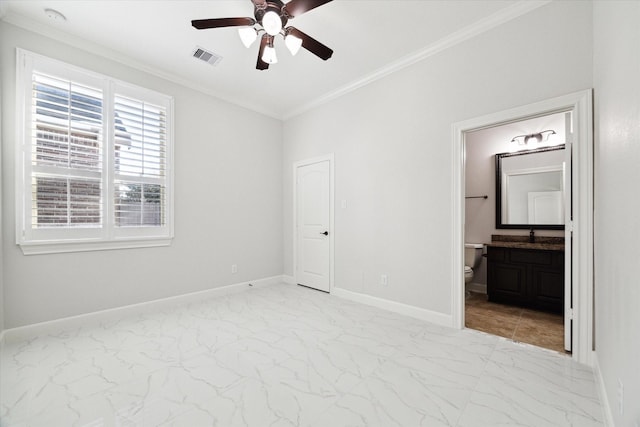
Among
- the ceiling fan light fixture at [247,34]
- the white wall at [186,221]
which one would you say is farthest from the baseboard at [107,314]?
the ceiling fan light fixture at [247,34]

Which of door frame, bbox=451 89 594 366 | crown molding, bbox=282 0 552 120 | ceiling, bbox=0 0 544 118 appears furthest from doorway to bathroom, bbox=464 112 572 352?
ceiling, bbox=0 0 544 118

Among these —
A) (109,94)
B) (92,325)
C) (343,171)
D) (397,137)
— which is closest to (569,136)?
(397,137)

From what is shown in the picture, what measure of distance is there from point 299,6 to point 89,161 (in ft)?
8.79

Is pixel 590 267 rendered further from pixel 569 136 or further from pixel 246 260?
pixel 246 260

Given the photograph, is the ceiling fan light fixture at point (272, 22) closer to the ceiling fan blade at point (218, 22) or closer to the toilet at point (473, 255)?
the ceiling fan blade at point (218, 22)

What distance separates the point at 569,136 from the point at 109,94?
4604mm

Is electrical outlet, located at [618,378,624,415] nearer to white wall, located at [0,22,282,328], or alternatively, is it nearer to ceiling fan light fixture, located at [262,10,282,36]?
ceiling fan light fixture, located at [262,10,282,36]

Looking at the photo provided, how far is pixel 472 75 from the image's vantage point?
272 cm

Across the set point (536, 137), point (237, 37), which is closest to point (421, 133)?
point (536, 137)

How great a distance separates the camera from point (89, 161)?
2936 mm

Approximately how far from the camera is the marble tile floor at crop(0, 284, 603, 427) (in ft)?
5.12

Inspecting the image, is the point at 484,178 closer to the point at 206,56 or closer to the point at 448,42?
the point at 448,42

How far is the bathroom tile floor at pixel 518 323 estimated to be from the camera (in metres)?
2.58

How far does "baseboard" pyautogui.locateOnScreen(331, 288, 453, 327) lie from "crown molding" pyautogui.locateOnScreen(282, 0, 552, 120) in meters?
2.82
